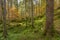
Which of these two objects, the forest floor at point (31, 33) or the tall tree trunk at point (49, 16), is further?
the tall tree trunk at point (49, 16)

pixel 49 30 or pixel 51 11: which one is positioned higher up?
→ pixel 51 11

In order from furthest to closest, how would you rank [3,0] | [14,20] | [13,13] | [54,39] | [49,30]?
[13,13] → [14,20] → [3,0] → [49,30] → [54,39]

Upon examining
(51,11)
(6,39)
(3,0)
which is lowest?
(6,39)

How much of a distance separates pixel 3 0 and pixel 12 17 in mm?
12319

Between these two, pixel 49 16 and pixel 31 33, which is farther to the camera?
pixel 31 33

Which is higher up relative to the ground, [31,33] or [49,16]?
[49,16]

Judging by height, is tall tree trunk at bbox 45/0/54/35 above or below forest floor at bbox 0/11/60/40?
above

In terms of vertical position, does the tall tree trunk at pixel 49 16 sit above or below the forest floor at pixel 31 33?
above

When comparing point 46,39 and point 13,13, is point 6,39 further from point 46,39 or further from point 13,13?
point 13,13

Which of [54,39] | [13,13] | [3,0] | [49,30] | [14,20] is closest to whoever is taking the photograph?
[54,39]

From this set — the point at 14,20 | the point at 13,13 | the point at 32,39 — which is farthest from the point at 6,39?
the point at 13,13

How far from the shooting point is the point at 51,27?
11320 millimetres

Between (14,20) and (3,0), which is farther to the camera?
(14,20)

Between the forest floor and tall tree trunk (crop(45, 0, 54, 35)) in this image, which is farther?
tall tree trunk (crop(45, 0, 54, 35))
